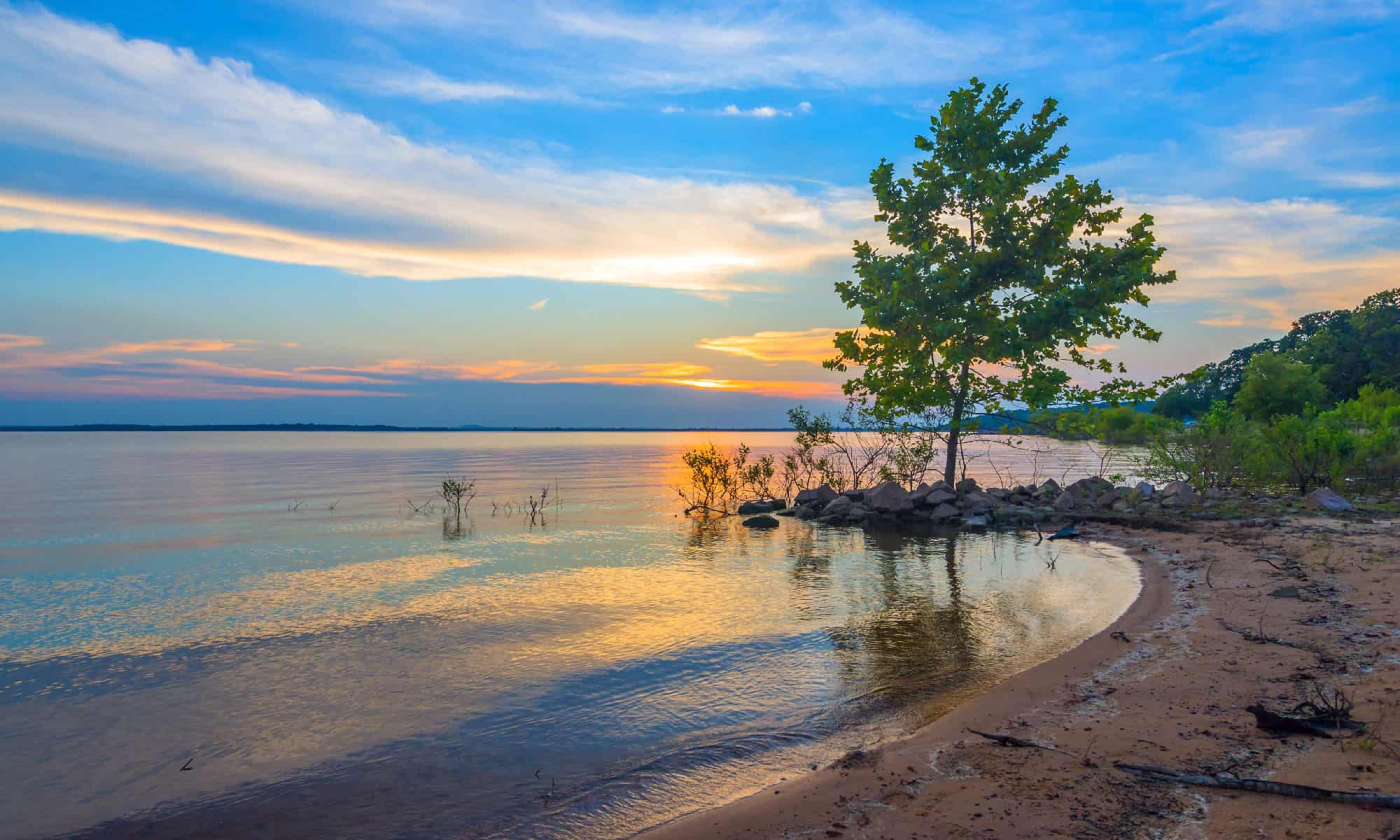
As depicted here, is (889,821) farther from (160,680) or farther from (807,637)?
(160,680)

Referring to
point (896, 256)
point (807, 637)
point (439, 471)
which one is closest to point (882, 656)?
point (807, 637)

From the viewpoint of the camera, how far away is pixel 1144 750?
20.2ft

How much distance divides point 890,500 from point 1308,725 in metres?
21.3

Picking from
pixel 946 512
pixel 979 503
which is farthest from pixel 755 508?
pixel 979 503

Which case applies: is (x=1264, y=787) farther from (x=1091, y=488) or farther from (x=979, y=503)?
(x=1091, y=488)

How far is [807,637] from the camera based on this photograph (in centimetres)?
1160

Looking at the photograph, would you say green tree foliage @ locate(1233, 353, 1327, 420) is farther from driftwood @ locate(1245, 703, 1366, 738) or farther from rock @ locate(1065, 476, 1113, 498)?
driftwood @ locate(1245, 703, 1366, 738)

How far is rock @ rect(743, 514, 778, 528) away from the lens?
26.2m

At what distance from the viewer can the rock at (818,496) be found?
30.0m

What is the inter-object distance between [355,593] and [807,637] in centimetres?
Answer: 1002

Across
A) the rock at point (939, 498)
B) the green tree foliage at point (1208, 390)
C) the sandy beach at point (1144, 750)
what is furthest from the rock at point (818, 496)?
the green tree foliage at point (1208, 390)

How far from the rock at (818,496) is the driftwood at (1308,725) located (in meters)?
23.3

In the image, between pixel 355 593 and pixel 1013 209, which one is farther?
pixel 1013 209

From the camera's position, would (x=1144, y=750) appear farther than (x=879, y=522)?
No
